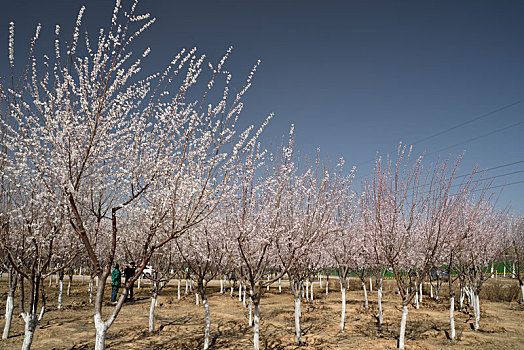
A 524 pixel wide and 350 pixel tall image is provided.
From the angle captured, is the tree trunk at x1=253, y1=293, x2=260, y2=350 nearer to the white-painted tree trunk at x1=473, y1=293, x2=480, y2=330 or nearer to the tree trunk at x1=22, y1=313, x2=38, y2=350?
the tree trunk at x1=22, y1=313, x2=38, y2=350

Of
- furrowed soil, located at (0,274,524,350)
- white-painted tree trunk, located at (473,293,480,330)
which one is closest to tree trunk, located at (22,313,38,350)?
furrowed soil, located at (0,274,524,350)

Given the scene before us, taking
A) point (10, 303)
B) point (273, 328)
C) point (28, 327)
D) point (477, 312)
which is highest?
point (28, 327)

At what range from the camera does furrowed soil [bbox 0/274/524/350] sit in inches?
438

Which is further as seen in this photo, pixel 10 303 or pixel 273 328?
pixel 273 328

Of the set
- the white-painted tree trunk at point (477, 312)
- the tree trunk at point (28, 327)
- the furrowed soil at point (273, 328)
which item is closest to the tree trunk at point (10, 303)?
the furrowed soil at point (273, 328)

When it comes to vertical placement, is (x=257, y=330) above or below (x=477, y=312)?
above

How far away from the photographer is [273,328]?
13.6 m

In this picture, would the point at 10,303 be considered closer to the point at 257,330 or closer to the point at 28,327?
the point at 28,327

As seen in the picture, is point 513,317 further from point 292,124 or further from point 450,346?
point 292,124

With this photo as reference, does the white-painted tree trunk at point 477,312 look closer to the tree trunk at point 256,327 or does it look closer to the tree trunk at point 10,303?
the tree trunk at point 256,327

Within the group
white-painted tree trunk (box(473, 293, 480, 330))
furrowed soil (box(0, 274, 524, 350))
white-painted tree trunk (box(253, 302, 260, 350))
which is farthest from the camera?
white-painted tree trunk (box(473, 293, 480, 330))

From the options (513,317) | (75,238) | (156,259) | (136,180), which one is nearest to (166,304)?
(156,259)

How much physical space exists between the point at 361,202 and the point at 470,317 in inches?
387

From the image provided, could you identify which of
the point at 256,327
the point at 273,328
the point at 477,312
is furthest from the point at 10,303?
the point at 477,312
